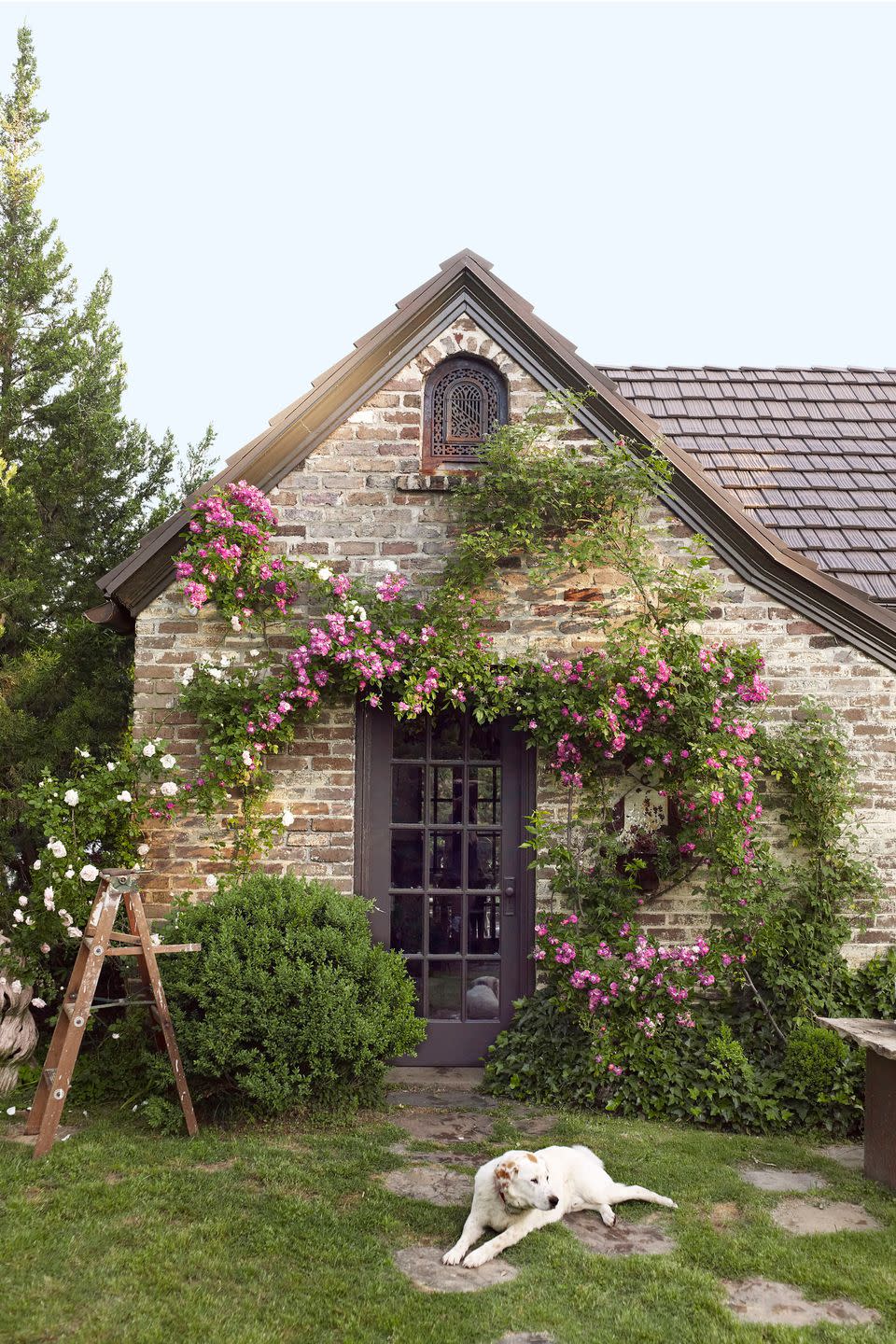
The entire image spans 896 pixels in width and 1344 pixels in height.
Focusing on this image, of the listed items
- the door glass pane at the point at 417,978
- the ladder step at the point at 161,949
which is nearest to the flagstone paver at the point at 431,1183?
the ladder step at the point at 161,949

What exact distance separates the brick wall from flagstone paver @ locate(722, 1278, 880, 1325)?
282 centimetres


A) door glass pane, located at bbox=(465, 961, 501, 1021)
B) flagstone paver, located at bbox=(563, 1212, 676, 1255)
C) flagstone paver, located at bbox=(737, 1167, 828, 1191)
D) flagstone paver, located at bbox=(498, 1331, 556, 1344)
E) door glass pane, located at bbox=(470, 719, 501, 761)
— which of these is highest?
door glass pane, located at bbox=(470, 719, 501, 761)

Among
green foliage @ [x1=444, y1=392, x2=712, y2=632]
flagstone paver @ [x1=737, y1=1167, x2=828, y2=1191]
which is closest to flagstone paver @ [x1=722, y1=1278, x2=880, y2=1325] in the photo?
flagstone paver @ [x1=737, y1=1167, x2=828, y2=1191]

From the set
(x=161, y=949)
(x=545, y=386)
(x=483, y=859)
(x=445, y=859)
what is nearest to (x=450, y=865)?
(x=445, y=859)

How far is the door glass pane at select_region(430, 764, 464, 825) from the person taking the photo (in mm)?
6699

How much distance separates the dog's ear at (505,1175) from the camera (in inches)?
157

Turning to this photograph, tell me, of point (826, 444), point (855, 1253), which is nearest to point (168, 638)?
point (855, 1253)

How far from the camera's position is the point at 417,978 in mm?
6613

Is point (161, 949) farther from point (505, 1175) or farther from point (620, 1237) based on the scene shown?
point (620, 1237)

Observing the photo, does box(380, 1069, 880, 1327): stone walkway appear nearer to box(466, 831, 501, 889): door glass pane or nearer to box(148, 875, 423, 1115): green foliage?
box(148, 875, 423, 1115): green foliage

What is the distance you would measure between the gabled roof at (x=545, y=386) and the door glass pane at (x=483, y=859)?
250 cm

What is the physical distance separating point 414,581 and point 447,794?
4.85 feet

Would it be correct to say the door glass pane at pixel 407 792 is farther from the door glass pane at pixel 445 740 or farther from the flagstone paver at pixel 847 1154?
the flagstone paver at pixel 847 1154

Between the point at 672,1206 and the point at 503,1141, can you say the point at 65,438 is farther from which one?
the point at 672,1206
